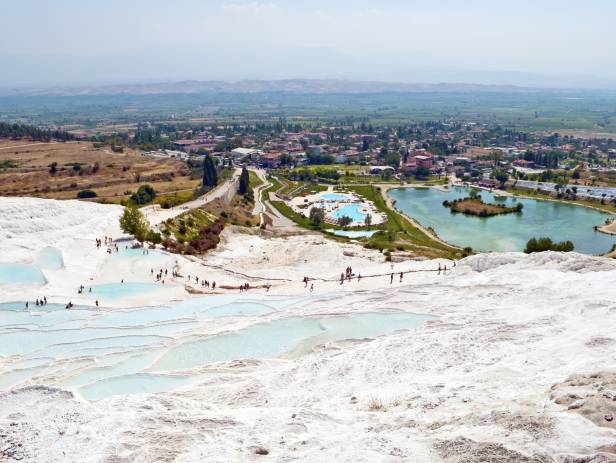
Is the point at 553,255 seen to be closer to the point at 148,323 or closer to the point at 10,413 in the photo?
the point at 148,323

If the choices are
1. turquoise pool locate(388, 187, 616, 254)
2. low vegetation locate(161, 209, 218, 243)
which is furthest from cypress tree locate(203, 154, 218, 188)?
turquoise pool locate(388, 187, 616, 254)

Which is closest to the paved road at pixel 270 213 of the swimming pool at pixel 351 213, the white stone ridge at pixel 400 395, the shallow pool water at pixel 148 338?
the swimming pool at pixel 351 213

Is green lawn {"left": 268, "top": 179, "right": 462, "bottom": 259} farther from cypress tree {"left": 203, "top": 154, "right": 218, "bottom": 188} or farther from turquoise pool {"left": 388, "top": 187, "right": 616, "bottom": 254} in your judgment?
cypress tree {"left": 203, "top": 154, "right": 218, "bottom": 188}

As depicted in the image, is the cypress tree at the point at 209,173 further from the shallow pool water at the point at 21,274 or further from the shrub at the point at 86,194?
the shallow pool water at the point at 21,274

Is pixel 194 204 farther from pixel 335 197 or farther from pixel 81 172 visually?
pixel 81 172

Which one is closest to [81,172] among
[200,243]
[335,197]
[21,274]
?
[335,197]
